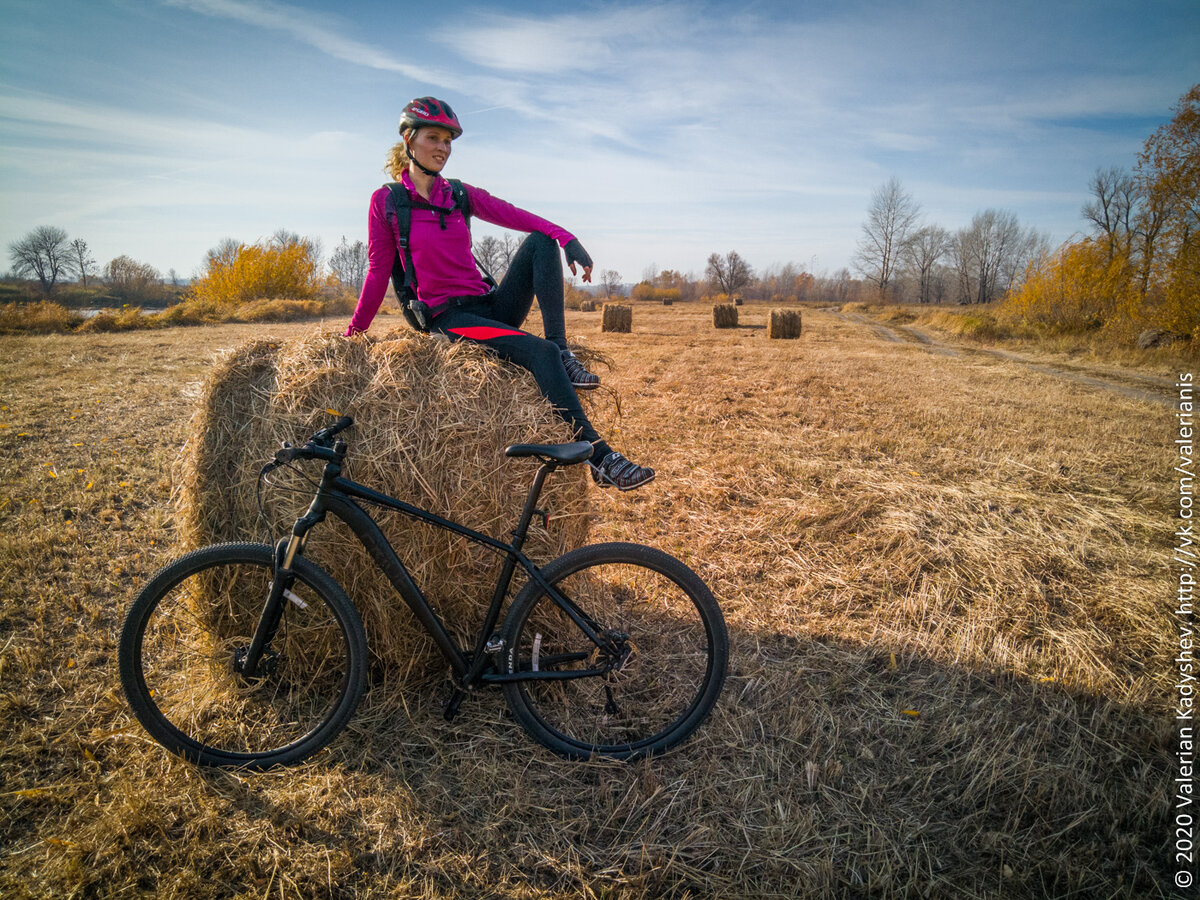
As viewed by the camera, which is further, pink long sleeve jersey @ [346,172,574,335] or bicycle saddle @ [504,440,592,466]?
pink long sleeve jersey @ [346,172,574,335]

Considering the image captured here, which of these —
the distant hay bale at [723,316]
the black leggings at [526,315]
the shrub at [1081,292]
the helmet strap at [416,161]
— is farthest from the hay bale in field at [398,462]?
the distant hay bale at [723,316]

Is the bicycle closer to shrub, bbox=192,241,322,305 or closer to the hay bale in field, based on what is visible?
the hay bale in field

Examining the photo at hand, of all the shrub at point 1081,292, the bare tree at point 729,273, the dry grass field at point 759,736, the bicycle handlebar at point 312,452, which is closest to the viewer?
the dry grass field at point 759,736

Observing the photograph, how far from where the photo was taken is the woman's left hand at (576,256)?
3340mm

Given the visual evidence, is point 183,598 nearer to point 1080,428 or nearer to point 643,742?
point 643,742

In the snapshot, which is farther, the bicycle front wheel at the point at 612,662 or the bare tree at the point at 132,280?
the bare tree at the point at 132,280

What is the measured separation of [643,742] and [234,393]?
275 centimetres

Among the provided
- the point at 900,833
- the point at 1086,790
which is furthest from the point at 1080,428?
the point at 900,833

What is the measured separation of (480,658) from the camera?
8.55 feet

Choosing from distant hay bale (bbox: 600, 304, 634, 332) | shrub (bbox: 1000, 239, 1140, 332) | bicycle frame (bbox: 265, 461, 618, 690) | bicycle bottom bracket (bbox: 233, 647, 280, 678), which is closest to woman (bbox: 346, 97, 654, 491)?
bicycle frame (bbox: 265, 461, 618, 690)

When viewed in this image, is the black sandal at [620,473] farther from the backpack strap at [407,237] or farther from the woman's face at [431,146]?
the woman's face at [431,146]

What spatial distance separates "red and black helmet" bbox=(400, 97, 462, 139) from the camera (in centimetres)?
330

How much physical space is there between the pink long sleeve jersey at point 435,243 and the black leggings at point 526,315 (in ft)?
0.40

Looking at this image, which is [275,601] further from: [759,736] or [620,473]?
[759,736]
